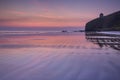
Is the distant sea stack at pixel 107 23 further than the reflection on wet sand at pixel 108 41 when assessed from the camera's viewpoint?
Yes

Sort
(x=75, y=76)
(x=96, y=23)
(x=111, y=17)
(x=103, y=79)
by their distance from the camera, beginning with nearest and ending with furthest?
1. (x=103, y=79)
2. (x=75, y=76)
3. (x=111, y=17)
4. (x=96, y=23)

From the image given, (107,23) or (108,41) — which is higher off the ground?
(108,41)

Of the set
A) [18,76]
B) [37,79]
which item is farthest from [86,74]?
[18,76]

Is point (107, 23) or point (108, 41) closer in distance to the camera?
point (108, 41)

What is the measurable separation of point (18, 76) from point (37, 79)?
29.9 inches

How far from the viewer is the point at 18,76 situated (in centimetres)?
676

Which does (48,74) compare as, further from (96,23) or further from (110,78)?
(96,23)

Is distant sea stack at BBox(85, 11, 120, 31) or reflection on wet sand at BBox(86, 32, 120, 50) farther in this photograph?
distant sea stack at BBox(85, 11, 120, 31)

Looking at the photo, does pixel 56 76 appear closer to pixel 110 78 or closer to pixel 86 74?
pixel 86 74

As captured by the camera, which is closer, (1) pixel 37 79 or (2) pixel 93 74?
(1) pixel 37 79

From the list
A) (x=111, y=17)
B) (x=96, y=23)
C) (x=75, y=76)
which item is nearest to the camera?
(x=75, y=76)

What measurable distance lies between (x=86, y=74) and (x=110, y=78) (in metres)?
0.90

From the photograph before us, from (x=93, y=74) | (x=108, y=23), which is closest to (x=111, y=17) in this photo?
(x=108, y=23)

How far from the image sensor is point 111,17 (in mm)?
106938
